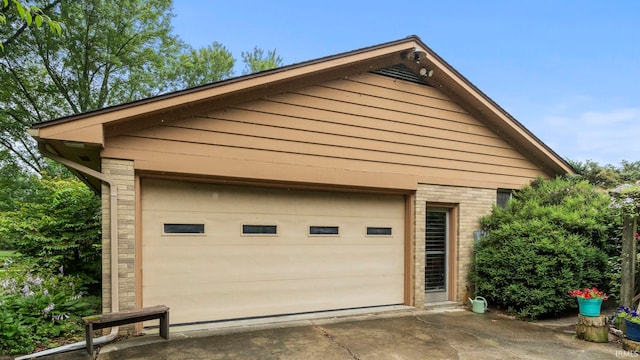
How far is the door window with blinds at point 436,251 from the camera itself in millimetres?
7465

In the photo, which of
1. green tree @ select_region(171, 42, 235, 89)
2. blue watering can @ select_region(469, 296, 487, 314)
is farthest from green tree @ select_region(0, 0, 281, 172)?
blue watering can @ select_region(469, 296, 487, 314)

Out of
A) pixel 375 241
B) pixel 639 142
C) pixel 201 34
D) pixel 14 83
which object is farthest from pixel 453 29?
pixel 14 83

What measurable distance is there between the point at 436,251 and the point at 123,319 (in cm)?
583

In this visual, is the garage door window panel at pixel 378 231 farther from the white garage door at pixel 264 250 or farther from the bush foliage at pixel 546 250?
the bush foliage at pixel 546 250

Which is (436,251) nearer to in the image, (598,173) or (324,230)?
(324,230)

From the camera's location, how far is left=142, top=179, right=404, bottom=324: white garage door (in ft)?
17.6

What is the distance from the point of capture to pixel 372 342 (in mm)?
4895

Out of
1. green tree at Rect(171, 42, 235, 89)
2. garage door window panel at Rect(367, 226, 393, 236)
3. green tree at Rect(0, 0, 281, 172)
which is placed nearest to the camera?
garage door window panel at Rect(367, 226, 393, 236)

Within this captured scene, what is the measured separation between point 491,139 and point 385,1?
8.56 m

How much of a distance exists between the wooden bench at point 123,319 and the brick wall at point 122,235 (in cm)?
35

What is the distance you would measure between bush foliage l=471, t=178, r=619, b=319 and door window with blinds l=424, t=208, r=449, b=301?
0.64m

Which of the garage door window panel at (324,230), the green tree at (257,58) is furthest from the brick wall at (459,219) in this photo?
the green tree at (257,58)

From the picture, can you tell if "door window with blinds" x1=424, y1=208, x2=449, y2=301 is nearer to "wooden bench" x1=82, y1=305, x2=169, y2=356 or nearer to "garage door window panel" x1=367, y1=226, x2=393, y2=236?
"garage door window panel" x1=367, y1=226, x2=393, y2=236

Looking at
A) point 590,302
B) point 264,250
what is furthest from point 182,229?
point 590,302
